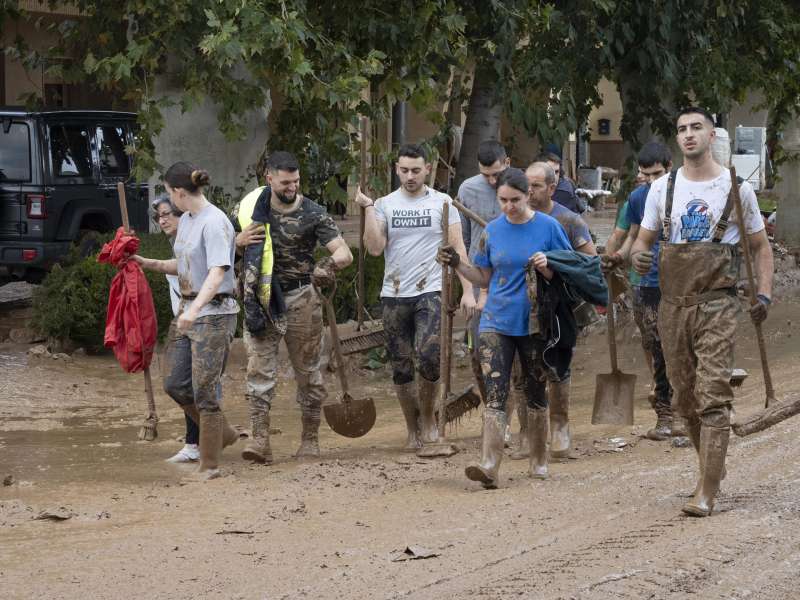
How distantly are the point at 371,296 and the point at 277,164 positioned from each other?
5.47m

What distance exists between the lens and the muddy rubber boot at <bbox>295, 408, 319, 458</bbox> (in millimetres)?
9281

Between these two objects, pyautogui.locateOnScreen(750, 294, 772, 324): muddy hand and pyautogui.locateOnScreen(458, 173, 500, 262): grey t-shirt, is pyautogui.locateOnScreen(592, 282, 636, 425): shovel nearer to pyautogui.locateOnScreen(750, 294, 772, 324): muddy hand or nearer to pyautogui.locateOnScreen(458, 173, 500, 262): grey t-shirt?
pyautogui.locateOnScreen(458, 173, 500, 262): grey t-shirt

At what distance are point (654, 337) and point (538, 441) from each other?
6.06ft

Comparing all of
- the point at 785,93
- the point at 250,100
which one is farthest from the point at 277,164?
the point at 785,93

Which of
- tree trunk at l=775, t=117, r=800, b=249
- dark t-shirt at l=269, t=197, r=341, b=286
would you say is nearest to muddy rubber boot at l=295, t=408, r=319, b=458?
dark t-shirt at l=269, t=197, r=341, b=286

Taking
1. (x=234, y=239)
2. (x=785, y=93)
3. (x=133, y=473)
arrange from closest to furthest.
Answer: (x=234, y=239), (x=133, y=473), (x=785, y=93)

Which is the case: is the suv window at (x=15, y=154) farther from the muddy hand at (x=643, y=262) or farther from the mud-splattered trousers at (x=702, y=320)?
the mud-splattered trousers at (x=702, y=320)

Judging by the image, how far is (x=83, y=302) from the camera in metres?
12.8

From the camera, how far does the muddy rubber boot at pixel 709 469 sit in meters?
6.99

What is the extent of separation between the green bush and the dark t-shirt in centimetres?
405

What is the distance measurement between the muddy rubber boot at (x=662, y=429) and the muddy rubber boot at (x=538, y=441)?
65.8 inches

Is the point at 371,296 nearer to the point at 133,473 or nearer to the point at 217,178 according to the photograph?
the point at 217,178

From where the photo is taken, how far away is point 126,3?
39.4 ft

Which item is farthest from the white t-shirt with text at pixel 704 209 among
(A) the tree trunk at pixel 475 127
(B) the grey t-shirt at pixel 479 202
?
(A) the tree trunk at pixel 475 127
